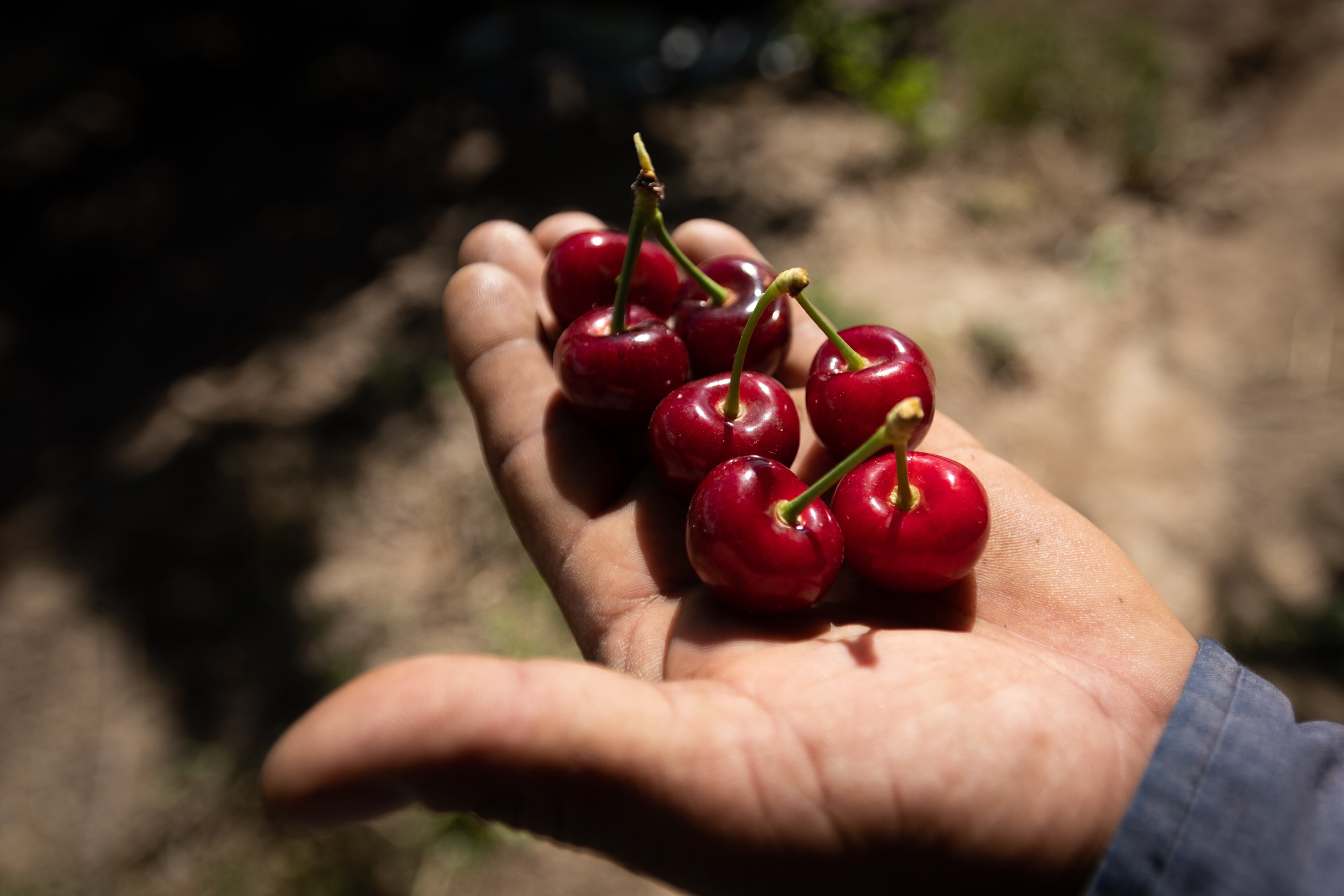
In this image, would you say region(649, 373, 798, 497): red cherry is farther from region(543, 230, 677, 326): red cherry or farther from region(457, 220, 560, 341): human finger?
region(457, 220, 560, 341): human finger

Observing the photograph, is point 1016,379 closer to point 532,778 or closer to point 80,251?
point 532,778

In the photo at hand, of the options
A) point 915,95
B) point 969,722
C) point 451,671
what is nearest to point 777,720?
point 969,722

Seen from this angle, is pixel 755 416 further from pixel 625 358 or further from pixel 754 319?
pixel 625 358

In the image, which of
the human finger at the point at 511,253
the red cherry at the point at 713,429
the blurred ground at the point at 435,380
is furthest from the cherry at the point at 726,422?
the blurred ground at the point at 435,380

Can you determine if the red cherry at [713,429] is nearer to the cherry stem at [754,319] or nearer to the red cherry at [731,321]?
the cherry stem at [754,319]

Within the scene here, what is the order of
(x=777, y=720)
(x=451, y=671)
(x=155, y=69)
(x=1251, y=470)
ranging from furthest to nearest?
(x=155, y=69), (x=1251, y=470), (x=777, y=720), (x=451, y=671)

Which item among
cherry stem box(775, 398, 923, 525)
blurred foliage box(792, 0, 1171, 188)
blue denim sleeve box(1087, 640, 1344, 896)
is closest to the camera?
blue denim sleeve box(1087, 640, 1344, 896)

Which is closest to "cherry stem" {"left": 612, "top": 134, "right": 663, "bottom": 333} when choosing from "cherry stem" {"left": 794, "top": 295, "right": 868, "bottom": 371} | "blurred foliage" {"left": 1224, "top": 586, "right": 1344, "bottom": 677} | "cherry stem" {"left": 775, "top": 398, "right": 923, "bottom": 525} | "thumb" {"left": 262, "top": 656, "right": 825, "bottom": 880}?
"cherry stem" {"left": 794, "top": 295, "right": 868, "bottom": 371}

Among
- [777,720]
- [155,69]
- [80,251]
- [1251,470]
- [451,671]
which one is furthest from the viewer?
[155,69]
